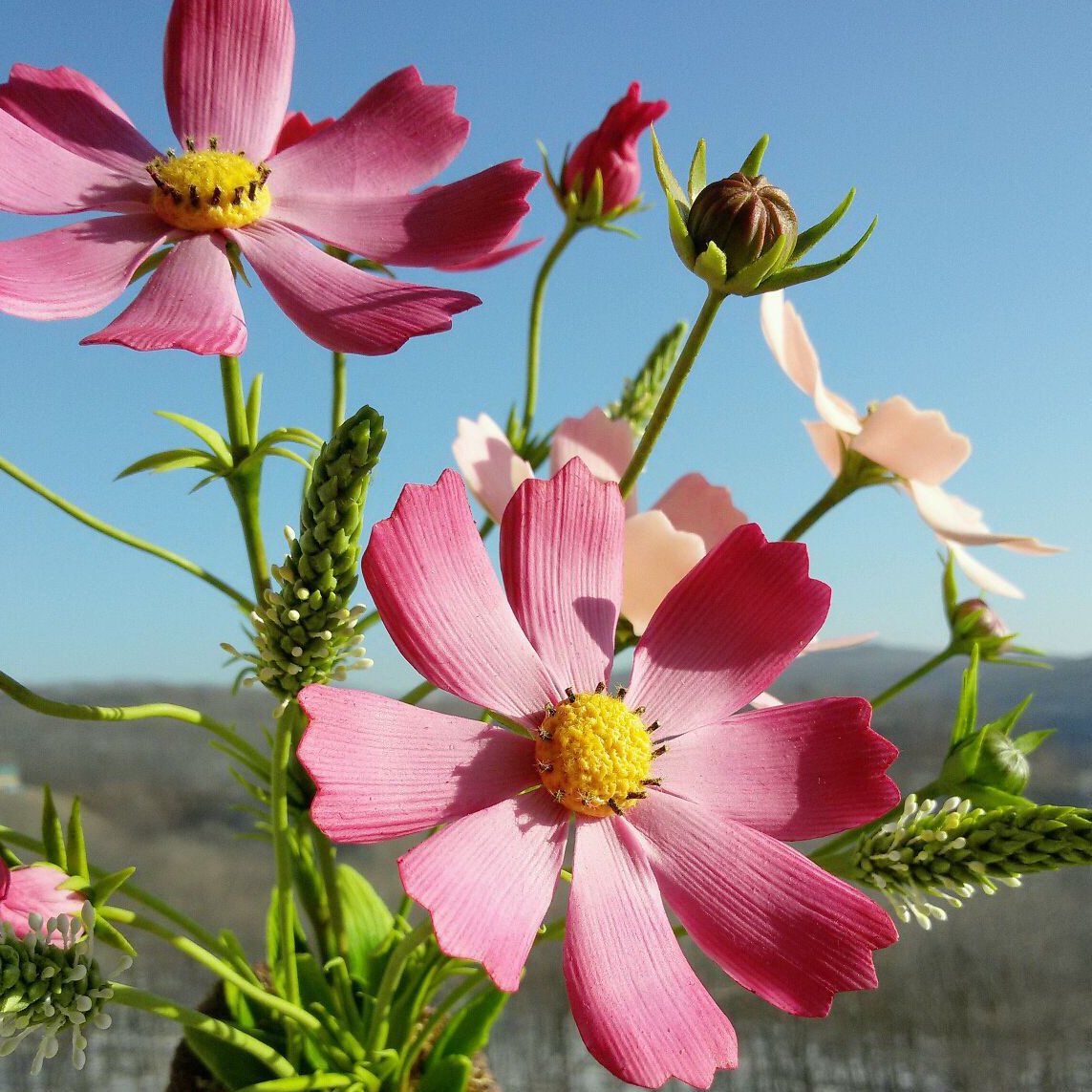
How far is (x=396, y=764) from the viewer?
1.24 ft

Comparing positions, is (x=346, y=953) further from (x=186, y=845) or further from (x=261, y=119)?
(x=186, y=845)

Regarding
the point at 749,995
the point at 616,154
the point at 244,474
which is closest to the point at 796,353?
the point at 616,154

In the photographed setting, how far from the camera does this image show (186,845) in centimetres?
139

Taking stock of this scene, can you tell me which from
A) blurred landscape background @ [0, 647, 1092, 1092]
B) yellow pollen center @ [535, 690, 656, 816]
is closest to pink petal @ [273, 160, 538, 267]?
yellow pollen center @ [535, 690, 656, 816]

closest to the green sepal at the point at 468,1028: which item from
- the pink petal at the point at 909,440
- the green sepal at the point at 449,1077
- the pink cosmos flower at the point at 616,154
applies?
the green sepal at the point at 449,1077

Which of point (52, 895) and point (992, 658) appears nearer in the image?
point (52, 895)

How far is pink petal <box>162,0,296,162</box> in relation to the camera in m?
0.55

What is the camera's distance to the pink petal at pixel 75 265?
0.42 m

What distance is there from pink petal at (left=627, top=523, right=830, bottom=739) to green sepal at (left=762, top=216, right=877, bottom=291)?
9 cm

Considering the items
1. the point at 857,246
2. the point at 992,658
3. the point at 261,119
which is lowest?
the point at 992,658

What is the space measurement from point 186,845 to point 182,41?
1087 millimetres

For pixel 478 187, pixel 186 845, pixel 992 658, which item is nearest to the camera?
pixel 478 187

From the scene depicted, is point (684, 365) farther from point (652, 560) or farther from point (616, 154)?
point (616, 154)

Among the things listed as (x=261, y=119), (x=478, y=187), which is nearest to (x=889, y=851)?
(x=478, y=187)
